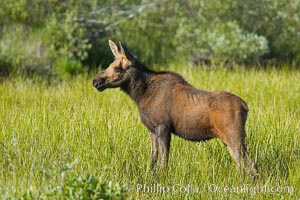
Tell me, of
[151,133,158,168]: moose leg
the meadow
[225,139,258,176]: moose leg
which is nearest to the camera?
the meadow

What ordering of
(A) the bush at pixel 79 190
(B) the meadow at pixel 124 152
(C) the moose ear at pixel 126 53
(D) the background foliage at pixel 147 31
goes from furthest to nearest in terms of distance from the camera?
(D) the background foliage at pixel 147 31, (C) the moose ear at pixel 126 53, (B) the meadow at pixel 124 152, (A) the bush at pixel 79 190

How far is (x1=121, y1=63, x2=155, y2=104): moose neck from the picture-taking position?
313 inches

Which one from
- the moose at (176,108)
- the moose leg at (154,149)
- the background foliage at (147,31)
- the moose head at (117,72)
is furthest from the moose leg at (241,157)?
the background foliage at (147,31)

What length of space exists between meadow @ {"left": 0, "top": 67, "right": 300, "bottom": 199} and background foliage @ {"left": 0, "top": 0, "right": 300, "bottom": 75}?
3.28 meters

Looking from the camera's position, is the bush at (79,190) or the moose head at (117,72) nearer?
the bush at (79,190)

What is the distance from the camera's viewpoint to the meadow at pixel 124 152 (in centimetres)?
686

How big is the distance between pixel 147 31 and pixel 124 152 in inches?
331

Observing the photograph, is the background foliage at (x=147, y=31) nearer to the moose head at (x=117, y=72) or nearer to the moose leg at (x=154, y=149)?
the moose head at (x=117, y=72)

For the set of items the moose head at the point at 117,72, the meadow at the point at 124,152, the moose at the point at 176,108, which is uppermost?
the moose head at the point at 117,72

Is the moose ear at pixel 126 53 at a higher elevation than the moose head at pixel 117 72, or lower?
higher

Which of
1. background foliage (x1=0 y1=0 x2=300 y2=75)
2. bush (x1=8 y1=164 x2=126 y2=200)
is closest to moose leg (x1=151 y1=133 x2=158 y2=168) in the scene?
bush (x1=8 y1=164 x2=126 y2=200)

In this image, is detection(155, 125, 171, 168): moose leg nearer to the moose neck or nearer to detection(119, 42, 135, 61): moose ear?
the moose neck

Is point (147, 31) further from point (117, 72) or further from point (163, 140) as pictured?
point (163, 140)

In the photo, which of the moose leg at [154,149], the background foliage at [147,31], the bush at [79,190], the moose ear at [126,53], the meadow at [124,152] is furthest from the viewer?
the background foliage at [147,31]
